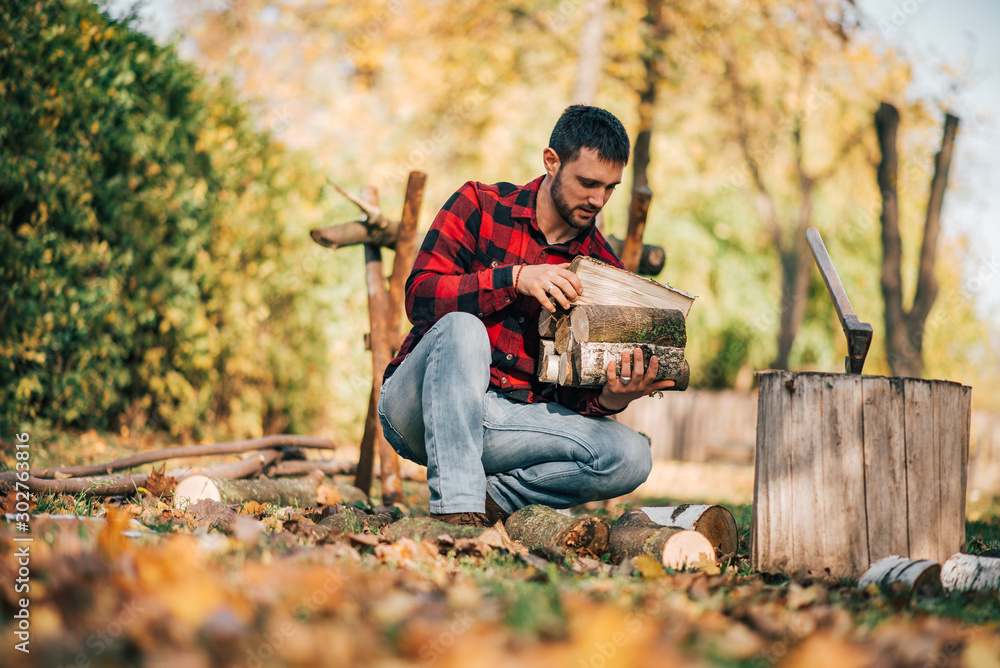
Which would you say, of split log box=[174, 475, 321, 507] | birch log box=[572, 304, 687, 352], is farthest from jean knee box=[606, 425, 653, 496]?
split log box=[174, 475, 321, 507]

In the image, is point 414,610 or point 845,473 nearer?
point 414,610

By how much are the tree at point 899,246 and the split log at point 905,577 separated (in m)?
6.78

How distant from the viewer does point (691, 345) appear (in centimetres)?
1250

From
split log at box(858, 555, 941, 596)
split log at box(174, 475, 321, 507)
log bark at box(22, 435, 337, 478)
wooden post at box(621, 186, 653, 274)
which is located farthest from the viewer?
wooden post at box(621, 186, 653, 274)

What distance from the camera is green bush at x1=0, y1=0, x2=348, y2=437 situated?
4949 mm

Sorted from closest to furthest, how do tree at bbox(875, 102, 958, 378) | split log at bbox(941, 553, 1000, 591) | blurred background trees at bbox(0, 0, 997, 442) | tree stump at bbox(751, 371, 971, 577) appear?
split log at bbox(941, 553, 1000, 591)
tree stump at bbox(751, 371, 971, 577)
blurred background trees at bbox(0, 0, 997, 442)
tree at bbox(875, 102, 958, 378)

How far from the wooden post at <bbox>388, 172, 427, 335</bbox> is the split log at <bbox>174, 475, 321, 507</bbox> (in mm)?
1209

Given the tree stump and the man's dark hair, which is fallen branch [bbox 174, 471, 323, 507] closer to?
the man's dark hair

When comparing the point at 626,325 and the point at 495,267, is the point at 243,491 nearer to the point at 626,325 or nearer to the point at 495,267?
the point at 495,267

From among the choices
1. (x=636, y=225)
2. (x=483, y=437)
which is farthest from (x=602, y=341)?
(x=636, y=225)

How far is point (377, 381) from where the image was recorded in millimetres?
4203

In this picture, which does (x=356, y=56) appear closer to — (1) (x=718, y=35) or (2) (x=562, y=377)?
(1) (x=718, y=35)

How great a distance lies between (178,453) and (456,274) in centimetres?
216

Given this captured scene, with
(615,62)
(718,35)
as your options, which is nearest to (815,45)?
(718,35)
